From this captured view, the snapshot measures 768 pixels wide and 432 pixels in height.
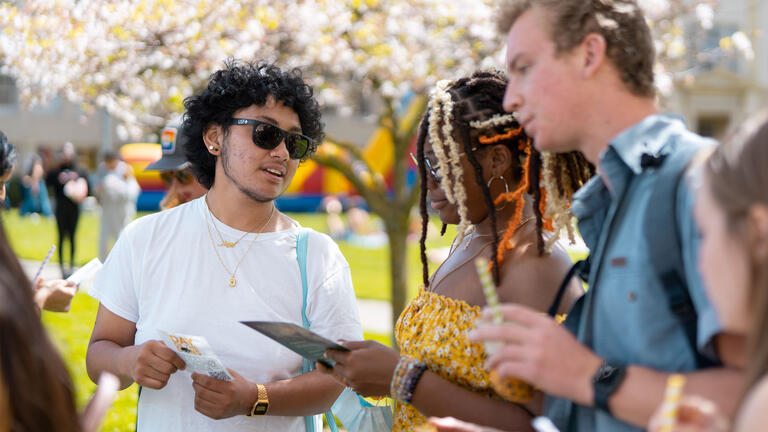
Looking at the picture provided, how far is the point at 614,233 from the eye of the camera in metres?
1.67

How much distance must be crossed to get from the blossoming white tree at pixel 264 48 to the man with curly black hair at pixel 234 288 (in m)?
3.04

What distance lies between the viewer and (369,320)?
954cm

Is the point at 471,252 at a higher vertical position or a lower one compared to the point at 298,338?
higher

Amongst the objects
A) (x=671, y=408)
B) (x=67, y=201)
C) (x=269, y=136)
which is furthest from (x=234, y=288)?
(x=67, y=201)

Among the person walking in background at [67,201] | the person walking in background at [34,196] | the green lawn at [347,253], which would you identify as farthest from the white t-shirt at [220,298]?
the person walking in background at [34,196]

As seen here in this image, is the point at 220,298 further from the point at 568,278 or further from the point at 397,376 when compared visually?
the point at 568,278

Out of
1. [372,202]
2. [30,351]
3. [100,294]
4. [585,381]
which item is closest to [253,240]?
[100,294]

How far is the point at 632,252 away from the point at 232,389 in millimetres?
1376

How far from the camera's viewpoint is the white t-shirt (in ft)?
8.66

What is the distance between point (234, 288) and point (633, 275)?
1.52 m

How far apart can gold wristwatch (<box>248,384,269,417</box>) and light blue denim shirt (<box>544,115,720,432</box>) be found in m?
1.09

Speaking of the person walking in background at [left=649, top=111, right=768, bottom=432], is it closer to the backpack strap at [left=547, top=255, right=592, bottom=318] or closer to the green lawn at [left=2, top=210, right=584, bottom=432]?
the backpack strap at [left=547, top=255, right=592, bottom=318]

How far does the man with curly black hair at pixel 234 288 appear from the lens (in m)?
2.58

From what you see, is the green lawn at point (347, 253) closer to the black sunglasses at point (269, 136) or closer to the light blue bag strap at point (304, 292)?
the black sunglasses at point (269, 136)
